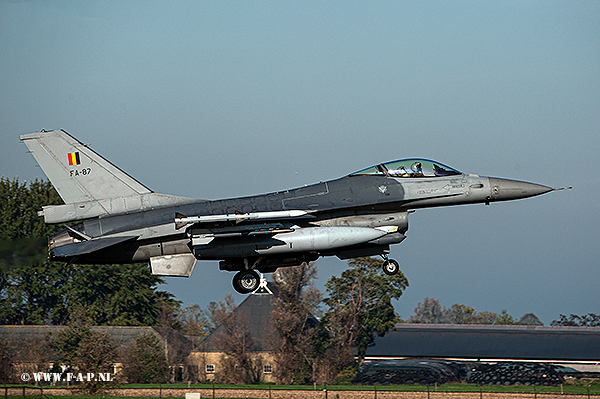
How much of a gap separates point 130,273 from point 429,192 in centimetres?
5627

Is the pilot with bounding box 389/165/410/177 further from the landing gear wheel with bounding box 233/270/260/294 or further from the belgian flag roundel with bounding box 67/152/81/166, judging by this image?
the belgian flag roundel with bounding box 67/152/81/166

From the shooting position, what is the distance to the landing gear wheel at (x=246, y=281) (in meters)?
23.4

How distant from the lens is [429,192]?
75.6 feet

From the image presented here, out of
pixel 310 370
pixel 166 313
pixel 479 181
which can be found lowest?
pixel 310 370

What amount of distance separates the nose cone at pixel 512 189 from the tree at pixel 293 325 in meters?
35.7

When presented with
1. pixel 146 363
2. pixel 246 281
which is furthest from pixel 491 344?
pixel 246 281

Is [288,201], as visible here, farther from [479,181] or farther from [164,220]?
[479,181]

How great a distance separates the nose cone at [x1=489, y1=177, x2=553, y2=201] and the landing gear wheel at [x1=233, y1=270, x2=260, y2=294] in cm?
863

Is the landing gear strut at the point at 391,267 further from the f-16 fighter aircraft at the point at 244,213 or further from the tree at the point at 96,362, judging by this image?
the tree at the point at 96,362

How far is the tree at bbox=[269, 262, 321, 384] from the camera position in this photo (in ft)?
192

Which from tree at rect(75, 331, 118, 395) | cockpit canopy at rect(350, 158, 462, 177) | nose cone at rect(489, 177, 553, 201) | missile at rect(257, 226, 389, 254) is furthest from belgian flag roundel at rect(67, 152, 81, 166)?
tree at rect(75, 331, 118, 395)

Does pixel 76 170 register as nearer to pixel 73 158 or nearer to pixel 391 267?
pixel 73 158

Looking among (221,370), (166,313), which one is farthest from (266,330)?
(166,313)

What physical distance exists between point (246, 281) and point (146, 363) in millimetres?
37024
